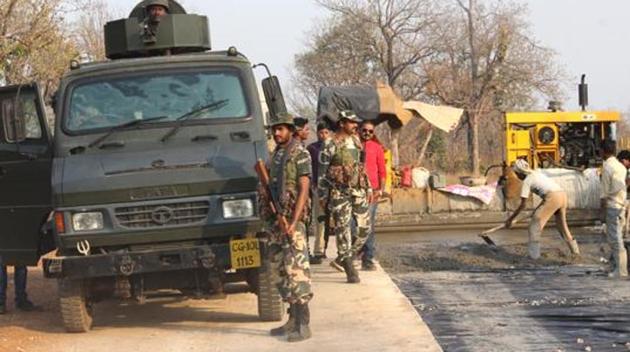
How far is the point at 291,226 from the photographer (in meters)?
7.38

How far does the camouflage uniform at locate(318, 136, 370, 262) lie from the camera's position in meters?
9.67

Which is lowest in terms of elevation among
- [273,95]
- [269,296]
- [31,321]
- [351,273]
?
[31,321]

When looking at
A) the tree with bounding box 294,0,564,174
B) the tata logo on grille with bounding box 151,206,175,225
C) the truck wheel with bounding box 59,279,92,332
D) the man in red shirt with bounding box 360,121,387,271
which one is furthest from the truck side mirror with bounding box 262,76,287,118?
the tree with bounding box 294,0,564,174

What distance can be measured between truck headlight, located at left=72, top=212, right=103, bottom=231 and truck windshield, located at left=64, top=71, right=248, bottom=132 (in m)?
0.92

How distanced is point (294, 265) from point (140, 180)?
1.38 m

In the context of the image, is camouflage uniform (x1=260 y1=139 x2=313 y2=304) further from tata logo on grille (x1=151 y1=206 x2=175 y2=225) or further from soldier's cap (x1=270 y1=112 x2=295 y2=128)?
tata logo on grille (x1=151 y1=206 x2=175 y2=225)

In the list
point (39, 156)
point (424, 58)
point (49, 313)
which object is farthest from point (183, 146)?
point (424, 58)

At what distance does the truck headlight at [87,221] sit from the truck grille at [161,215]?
15cm

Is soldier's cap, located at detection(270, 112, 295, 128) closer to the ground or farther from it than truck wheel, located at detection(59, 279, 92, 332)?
farther from it

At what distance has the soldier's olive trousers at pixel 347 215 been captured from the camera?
9727 millimetres

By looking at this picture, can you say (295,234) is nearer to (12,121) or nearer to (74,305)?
(74,305)

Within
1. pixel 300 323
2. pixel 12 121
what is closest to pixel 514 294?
pixel 300 323

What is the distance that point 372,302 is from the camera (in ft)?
29.7

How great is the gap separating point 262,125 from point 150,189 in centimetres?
121
